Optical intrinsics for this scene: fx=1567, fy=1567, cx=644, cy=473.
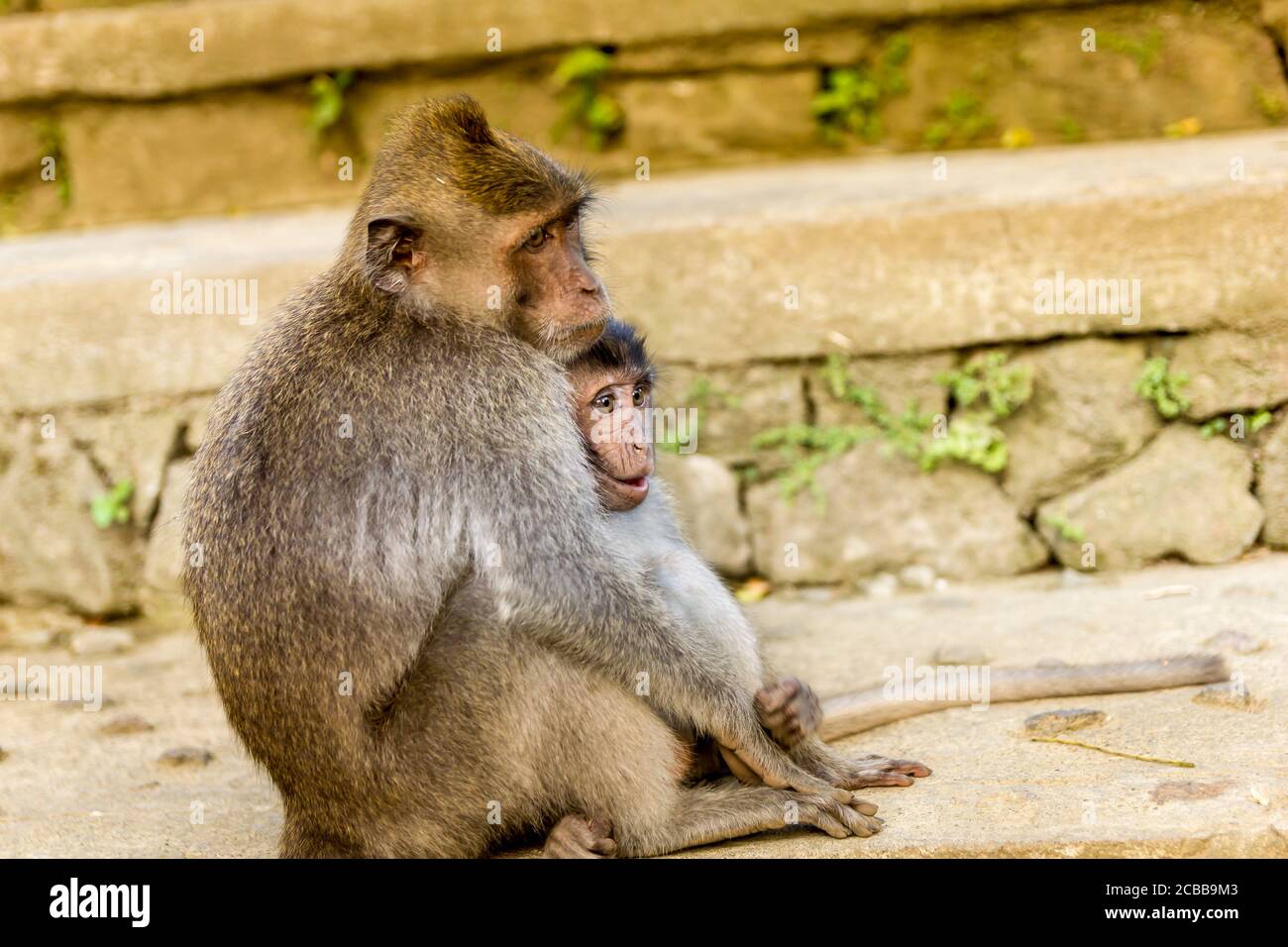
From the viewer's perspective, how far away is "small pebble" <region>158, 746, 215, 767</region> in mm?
4906

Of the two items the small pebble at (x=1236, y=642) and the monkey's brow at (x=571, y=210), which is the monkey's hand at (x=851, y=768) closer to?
the small pebble at (x=1236, y=642)

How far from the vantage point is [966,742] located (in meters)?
4.46

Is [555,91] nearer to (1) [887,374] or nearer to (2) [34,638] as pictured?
(1) [887,374]

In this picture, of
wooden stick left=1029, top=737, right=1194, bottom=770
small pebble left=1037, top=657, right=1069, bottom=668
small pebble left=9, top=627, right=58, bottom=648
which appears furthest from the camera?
small pebble left=9, top=627, right=58, bottom=648

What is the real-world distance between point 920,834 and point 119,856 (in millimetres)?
2087

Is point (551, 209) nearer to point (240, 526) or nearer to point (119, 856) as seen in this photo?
point (240, 526)

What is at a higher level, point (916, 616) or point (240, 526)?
point (240, 526)

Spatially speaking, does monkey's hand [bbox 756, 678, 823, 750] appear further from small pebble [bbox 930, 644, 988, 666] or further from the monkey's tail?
small pebble [bbox 930, 644, 988, 666]

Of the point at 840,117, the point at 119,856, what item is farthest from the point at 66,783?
the point at 840,117

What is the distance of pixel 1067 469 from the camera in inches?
233

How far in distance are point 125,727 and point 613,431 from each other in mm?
2167

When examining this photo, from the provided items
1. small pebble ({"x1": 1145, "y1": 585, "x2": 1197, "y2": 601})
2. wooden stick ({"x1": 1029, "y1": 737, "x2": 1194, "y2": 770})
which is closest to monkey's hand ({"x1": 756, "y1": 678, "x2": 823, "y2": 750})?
wooden stick ({"x1": 1029, "y1": 737, "x2": 1194, "y2": 770})

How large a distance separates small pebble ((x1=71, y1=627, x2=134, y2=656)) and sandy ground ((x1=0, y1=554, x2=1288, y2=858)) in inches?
3.1

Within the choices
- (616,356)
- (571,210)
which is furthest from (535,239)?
(616,356)
